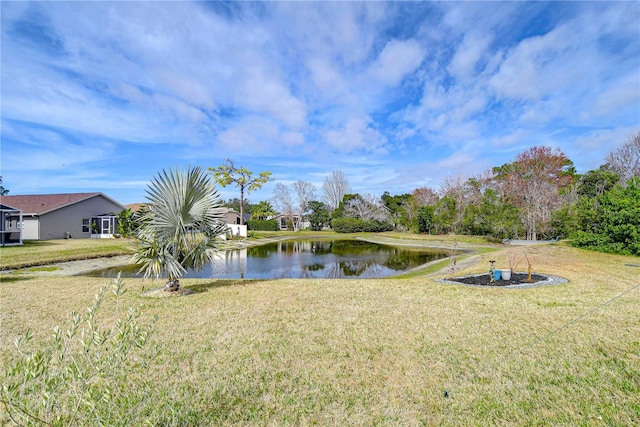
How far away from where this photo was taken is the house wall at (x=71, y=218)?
20875 millimetres

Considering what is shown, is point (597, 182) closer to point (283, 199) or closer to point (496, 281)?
point (496, 281)

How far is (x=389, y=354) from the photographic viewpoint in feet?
11.6

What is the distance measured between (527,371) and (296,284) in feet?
17.7

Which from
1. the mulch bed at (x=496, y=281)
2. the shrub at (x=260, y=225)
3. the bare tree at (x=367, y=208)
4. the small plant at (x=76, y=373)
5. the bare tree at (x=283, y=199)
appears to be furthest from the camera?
the bare tree at (x=283, y=199)

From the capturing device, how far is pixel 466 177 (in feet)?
111

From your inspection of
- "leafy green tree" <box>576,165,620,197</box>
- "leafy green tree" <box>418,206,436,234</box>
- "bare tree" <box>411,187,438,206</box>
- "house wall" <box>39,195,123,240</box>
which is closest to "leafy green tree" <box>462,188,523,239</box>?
"leafy green tree" <box>418,206,436,234</box>

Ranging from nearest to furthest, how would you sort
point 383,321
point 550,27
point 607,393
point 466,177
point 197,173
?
point 607,393 → point 383,321 → point 197,173 → point 550,27 → point 466,177

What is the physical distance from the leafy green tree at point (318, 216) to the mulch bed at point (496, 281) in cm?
3551

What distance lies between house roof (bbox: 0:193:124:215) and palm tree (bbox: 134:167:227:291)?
66.8 ft

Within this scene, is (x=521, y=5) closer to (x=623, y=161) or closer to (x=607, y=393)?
(x=607, y=393)

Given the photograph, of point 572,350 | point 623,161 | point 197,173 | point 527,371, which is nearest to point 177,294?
point 197,173

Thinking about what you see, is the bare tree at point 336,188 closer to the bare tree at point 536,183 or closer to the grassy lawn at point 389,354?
the bare tree at point 536,183

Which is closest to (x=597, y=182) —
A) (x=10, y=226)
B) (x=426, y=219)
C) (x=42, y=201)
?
(x=426, y=219)

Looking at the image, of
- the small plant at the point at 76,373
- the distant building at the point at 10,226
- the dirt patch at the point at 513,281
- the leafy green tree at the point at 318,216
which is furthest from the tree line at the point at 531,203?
the small plant at the point at 76,373
